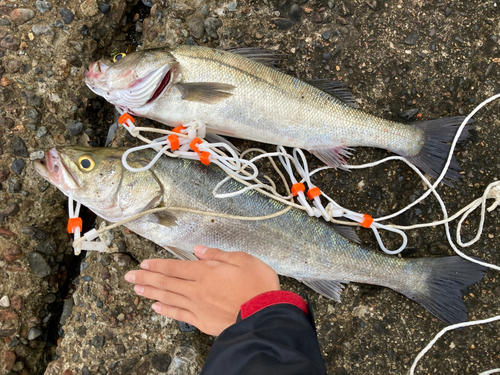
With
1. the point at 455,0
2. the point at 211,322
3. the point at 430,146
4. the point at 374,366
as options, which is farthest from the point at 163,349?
the point at 455,0

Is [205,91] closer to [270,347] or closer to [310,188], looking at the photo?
[310,188]

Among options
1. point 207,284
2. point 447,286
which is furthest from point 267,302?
point 447,286

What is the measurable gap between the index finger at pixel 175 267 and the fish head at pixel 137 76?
1.25 m

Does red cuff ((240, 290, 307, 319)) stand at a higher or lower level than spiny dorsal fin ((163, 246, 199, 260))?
higher

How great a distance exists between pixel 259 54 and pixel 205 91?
625mm

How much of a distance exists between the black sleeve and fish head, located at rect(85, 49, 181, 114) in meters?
1.84

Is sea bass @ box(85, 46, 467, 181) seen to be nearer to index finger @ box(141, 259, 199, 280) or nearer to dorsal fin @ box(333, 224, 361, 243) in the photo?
dorsal fin @ box(333, 224, 361, 243)

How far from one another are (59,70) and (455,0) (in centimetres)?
357

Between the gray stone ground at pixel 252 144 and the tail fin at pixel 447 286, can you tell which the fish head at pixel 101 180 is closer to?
the gray stone ground at pixel 252 144

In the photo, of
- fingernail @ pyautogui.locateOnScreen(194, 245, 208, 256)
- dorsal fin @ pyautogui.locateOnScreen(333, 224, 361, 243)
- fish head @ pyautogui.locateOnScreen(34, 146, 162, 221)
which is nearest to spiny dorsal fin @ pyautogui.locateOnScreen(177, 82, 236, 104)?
fish head @ pyautogui.locateOnScreen(34, 146, 162, 221)

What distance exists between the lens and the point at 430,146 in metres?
2.82

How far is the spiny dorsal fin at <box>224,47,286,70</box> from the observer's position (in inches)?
113

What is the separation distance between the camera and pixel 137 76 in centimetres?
269

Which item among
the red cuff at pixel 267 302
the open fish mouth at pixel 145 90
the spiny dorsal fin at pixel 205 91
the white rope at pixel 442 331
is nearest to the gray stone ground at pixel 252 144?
the white rope at pixel 442 331
